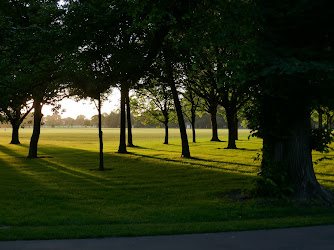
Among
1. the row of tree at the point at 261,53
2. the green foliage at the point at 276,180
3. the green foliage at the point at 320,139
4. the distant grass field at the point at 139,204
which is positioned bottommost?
the distant grass field at the point at 139,204

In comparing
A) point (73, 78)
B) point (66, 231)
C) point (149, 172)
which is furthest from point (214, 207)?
point (73, 78)

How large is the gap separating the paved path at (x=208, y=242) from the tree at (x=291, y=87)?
3.57 m

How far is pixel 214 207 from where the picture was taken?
33.3 feet

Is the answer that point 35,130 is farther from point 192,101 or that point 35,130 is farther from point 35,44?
point 192,101

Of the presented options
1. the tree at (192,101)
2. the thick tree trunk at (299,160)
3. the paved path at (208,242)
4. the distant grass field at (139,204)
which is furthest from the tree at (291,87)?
the tree at (192,101)

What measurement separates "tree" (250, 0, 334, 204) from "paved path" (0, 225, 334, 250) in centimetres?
357

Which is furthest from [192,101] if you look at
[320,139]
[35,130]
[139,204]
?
[139,204]

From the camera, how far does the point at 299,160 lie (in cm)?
1045

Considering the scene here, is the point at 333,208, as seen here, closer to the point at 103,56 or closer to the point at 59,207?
the point at 59,207

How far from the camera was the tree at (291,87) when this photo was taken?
8555 mm

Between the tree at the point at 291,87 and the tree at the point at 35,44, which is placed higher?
the tree at the point at 35,44

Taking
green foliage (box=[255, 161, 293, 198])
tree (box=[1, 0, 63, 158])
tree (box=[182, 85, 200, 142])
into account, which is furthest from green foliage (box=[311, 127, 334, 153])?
tree (box=[182, 85, 200, 142])

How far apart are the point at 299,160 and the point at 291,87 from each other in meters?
2.36

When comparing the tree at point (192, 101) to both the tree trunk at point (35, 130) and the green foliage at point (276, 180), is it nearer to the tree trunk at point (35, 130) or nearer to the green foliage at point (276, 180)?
the tree trunk at point (35, 130)
